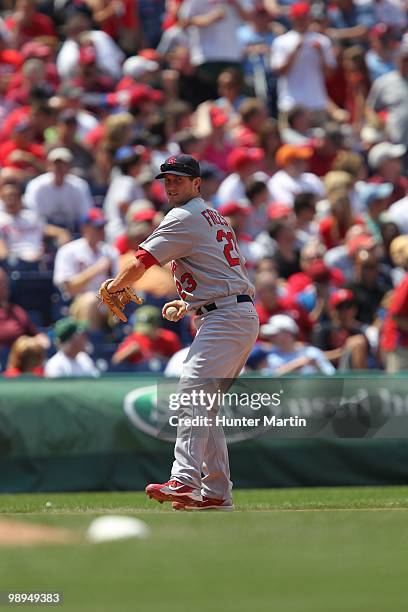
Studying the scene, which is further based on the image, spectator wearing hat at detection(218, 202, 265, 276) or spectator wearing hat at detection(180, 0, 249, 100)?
spectator wearing hat at detection(180, 0, 249, 100)

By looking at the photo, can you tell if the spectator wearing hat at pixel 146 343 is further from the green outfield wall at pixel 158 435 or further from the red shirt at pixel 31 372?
the green outfield wall at pixel 158 435

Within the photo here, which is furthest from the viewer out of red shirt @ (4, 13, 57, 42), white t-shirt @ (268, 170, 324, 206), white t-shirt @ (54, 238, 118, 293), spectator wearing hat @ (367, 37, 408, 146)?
red shirt @ (4, 13, 57, 42)

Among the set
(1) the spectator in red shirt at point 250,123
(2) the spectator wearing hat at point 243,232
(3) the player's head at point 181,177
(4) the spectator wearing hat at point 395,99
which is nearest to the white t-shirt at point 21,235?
(2) the spectator wearing hat at point 243,232

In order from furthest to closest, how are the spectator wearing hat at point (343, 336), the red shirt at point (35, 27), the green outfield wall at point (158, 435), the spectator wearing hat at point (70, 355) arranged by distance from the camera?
the red shirt at point (35, 27) < the spectator wearing hat at point (343, 336) < the spectator wearing hat at point (70, 355) < the green outfield wall at point (158, 435)

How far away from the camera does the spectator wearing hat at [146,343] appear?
1306cm

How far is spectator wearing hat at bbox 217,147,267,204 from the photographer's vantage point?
15555 mm

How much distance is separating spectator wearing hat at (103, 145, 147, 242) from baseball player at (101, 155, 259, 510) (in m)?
6.38

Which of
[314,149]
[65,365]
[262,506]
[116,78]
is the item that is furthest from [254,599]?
[116,78]

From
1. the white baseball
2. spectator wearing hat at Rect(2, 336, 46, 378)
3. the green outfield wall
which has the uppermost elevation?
the white baseball

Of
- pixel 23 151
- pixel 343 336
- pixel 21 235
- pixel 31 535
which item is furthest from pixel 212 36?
pixel 31 535

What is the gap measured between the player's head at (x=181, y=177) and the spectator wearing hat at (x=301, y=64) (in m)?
9.62

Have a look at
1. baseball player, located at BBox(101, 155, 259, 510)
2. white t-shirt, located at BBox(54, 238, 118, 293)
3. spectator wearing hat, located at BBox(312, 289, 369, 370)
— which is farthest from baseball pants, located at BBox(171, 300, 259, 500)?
white t-shirt, located at BBox(54, 238, 118, 293)

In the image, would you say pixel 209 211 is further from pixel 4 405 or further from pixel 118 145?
pixel 118 145

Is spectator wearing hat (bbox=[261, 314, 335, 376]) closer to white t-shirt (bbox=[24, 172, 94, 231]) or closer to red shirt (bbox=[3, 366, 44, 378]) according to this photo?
red shirt (bbox=[3, 366, 44, 378])
